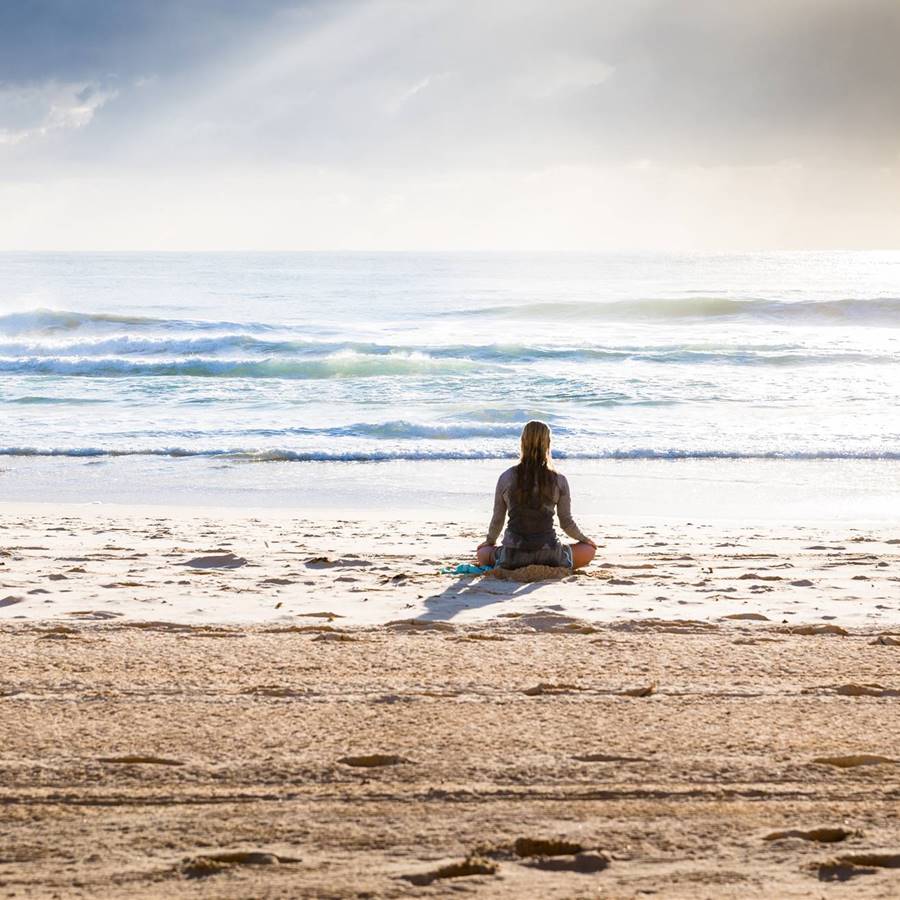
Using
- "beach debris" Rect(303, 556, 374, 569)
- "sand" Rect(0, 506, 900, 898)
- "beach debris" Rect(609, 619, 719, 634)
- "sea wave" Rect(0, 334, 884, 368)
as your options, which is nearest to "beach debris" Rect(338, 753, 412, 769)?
"sand" Rect(0, 506, 900, 898)

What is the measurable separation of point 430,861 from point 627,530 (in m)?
6.07

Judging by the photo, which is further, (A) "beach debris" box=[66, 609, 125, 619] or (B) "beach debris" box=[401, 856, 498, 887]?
(A) "beach debris" box=[66, 609, 125, 619]

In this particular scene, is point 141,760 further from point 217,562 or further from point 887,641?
point 217,562

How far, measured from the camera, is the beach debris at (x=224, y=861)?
2568 mm

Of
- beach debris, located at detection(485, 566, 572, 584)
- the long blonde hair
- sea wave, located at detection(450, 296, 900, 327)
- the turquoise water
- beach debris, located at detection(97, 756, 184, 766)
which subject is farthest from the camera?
sea wave, located at detection(450, 296, 900, 327)

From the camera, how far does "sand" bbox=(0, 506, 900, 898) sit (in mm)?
2609

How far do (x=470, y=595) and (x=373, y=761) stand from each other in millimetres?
2579

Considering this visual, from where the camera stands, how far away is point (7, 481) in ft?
36.9

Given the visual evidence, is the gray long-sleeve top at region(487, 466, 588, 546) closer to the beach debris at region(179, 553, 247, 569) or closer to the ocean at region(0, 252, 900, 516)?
the beach debris at region(179, 553, 247, 569)

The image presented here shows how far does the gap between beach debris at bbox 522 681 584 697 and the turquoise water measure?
899 centimetres

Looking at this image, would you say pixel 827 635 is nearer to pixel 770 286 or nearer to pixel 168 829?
pixel 168 829

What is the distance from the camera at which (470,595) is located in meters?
5.80

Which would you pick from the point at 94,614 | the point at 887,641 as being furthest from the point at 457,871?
the point at 94,614

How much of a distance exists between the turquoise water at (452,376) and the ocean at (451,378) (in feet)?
0.21
